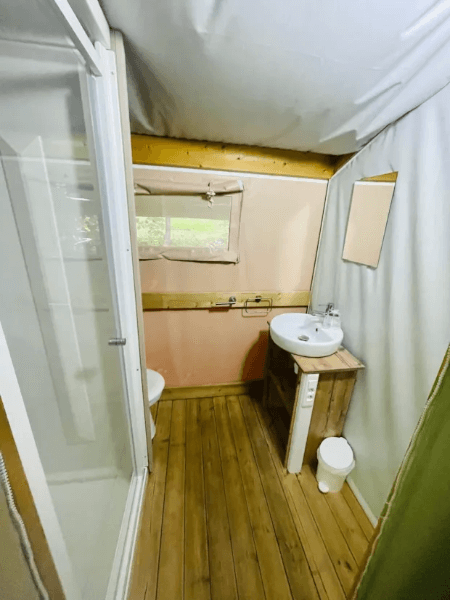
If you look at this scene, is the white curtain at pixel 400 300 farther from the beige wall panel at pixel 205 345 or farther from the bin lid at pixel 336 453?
the beige wall panel at pixel 205 345

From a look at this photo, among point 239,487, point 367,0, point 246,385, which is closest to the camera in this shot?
point 367,0

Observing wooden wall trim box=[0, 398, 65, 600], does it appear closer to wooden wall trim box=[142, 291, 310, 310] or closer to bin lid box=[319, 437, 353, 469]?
bin lid box=[319, 437, 353, 469]

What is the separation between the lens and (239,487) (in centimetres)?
145

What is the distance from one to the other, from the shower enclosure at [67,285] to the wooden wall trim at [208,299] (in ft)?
2.44

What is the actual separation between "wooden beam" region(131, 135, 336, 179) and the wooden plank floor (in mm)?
1964

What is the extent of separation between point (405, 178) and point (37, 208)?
1553 millimetres

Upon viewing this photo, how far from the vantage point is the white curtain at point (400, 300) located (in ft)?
3.28

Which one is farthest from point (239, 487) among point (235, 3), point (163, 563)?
point (235, 3)

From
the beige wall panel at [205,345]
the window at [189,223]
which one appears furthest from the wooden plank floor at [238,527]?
the window at [189,223]

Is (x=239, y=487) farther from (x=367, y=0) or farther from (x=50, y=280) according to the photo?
(x=367, y=0)

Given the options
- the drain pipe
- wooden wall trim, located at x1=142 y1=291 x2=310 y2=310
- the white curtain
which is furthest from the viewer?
wooden wall trim, located at x1=142 y1=291 x2=310 y2=310

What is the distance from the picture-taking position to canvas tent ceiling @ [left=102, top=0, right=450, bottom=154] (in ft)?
2.32

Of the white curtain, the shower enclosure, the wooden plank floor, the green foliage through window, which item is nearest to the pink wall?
the green foliage through window

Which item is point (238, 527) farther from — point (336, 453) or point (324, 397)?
point (324, 397)
